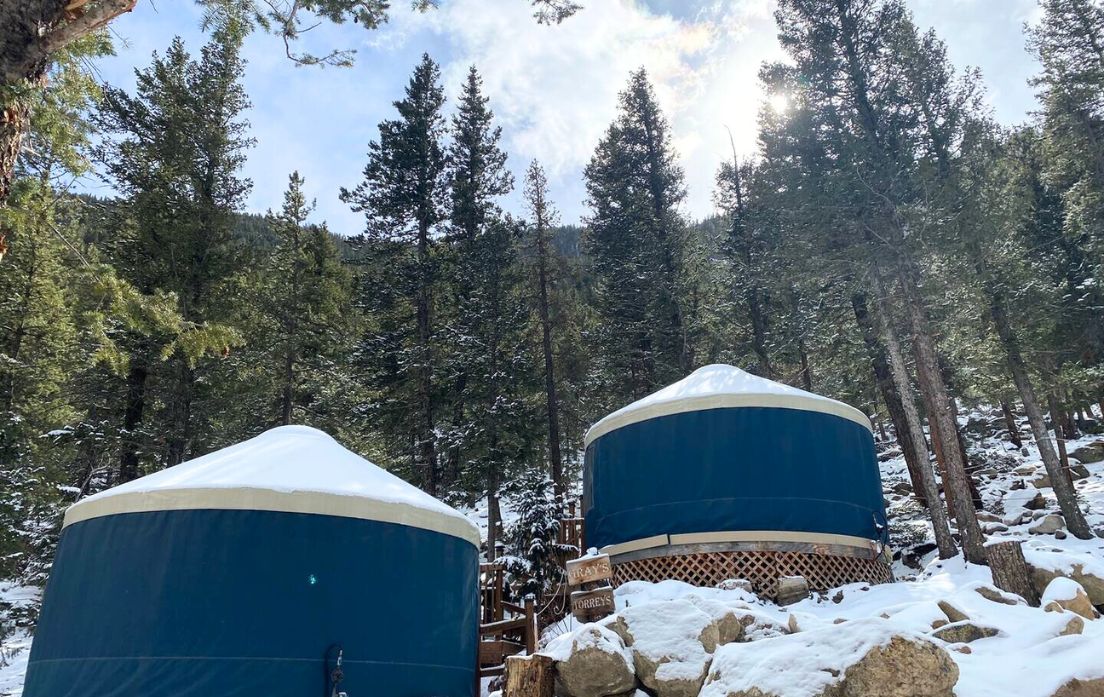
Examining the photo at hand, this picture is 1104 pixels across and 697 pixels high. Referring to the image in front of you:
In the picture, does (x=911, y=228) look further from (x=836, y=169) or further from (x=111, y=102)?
(x=111, y=102)

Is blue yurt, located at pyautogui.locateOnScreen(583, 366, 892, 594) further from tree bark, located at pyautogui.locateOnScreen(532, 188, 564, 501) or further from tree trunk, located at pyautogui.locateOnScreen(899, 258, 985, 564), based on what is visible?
tree bark, located at pyautogui.locateOnScreen(532, 188, 564, 501)

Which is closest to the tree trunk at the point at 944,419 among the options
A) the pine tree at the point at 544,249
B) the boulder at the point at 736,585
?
the boulder at the point at 736,585

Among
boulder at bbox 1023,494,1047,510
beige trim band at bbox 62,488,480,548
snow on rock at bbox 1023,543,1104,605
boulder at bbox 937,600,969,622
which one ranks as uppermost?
beige trim band at bbox 62,488,480,548

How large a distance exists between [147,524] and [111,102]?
12.3m

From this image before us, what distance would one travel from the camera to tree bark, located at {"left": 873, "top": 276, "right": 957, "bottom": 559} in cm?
1192

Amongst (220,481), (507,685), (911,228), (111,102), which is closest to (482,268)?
(111,102)

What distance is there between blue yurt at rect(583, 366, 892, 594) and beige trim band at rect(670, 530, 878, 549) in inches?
0.5

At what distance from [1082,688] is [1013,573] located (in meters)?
3.40

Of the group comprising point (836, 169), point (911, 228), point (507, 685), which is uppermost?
point (836, 169)

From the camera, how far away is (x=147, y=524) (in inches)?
244

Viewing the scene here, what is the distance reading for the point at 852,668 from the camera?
11.6ft

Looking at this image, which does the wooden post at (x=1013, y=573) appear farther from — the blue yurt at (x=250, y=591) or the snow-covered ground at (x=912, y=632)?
the blue yurt at (x=250, y=591)

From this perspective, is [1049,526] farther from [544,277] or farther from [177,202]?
[177,202]

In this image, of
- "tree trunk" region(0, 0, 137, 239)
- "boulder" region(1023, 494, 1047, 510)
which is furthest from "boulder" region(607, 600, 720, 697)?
"boulder" region(1023, 494, 1047, 510)
